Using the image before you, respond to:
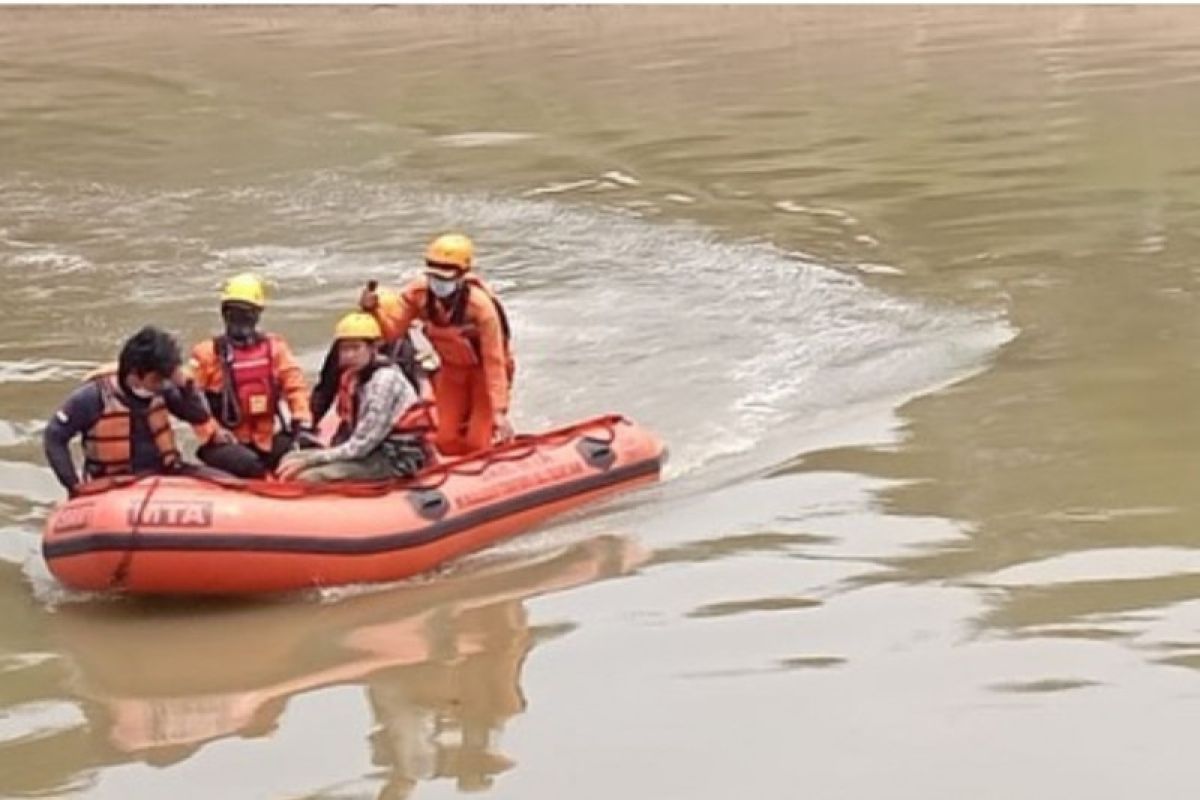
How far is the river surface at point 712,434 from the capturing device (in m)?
6.77

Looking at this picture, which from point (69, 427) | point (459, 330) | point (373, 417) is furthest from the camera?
point (459, 330)

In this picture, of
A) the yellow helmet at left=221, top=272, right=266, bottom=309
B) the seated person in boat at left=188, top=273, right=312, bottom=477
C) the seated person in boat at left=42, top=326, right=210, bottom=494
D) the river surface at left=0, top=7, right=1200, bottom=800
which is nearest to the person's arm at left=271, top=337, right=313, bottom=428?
the seated person in boat at left=188, top=273, right=312, bottom=477

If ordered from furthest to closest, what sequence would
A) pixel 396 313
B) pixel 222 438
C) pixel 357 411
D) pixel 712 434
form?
pixel 712 434, pixel 396 313, pixel 222 438, pixel 357 411

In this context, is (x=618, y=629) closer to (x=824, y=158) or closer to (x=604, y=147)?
(x=824, y=158)

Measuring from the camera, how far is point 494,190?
18.4m

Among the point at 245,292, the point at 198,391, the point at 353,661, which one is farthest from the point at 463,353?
the point at 353,661

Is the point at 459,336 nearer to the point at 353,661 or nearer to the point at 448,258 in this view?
the point at 448,258

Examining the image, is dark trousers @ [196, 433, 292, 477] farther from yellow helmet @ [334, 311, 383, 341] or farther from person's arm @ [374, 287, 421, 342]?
person's arm @ [374, 287, 421, 342]

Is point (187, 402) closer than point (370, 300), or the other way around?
point (187, 402)

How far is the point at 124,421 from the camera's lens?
8.39m

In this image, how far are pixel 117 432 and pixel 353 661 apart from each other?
1.48 meters

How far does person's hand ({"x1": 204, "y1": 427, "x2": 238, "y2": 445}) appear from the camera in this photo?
8.91 m

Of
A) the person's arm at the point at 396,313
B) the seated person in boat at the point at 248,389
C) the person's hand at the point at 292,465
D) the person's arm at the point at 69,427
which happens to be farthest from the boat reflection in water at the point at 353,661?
the person's arm at the point at 396,313

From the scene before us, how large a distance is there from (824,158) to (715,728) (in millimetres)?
12612
